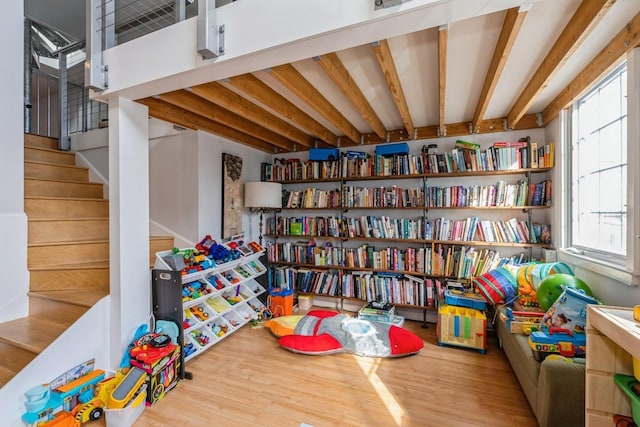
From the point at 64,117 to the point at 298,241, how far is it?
3.16m

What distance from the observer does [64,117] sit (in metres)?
3.27

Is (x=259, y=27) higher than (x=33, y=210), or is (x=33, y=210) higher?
(x=259, y=27)

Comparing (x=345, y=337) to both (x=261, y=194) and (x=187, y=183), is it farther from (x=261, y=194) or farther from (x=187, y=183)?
(x=187, y=183)

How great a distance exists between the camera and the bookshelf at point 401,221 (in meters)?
2.88

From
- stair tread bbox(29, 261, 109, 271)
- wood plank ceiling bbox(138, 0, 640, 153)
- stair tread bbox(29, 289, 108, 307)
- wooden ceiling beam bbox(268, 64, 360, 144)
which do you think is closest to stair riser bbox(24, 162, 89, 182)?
stair tread bbox(29, 261, 109, 271)

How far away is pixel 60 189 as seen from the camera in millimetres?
2824

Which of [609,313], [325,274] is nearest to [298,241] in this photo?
[325,274]

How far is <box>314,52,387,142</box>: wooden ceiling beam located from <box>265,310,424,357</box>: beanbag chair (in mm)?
2039

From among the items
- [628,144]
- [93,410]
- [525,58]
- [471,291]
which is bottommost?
[93,410]

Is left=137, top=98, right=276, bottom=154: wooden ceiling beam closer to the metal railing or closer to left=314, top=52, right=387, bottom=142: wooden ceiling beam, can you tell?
the metal railing

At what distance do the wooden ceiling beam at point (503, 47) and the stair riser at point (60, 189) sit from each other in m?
3.81

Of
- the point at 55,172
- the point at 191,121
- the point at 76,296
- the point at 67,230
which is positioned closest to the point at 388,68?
the point at 191,121

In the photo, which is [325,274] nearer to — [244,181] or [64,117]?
[244,181]

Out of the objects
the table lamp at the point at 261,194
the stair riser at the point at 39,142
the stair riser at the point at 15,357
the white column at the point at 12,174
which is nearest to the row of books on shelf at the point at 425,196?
the table lamp at the point at 261,194
